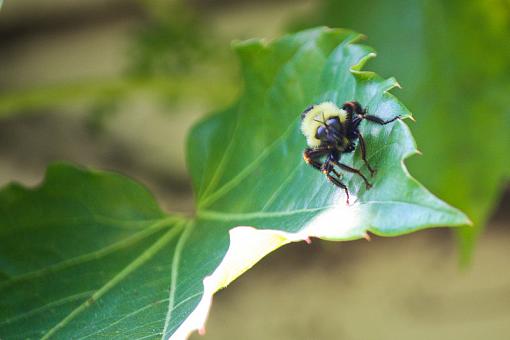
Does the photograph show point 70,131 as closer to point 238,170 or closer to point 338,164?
point 238,170

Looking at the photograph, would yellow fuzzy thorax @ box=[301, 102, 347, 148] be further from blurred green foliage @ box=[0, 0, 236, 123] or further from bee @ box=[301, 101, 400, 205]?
blurred green foliage @ box=[0, 0, 236, 123]

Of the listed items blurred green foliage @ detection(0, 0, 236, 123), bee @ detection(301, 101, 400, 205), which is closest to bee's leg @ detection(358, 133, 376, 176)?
bee @ detection(301, 101, 400, 205)

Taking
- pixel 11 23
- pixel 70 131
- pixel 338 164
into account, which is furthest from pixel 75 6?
pixel 338 164

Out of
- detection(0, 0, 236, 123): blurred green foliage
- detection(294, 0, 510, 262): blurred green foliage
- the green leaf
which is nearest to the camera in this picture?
the green leaf

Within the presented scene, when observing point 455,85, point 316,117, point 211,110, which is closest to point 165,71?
point 211,110

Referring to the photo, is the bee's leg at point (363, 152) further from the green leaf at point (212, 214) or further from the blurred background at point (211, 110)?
the blurred background at point (211, 110)

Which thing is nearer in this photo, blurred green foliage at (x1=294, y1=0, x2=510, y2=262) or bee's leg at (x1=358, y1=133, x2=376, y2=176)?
bee's leg at (x1=358, y1=133, x2=376, y2=176)
